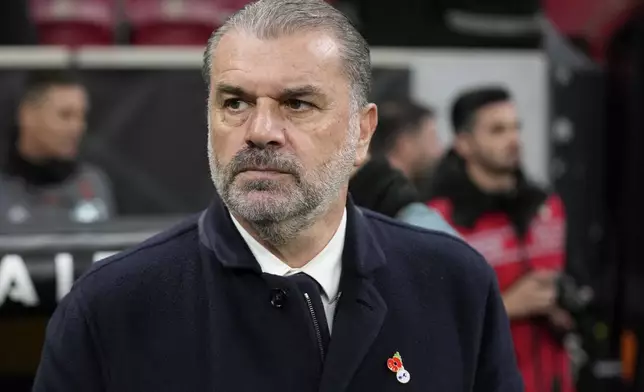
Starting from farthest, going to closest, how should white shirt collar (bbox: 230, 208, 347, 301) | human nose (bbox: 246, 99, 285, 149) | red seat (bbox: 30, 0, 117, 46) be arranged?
red seat (bbox: 30, 0, 117, 46) < white shirt collar (bbox: 230, 208, 347, 301) < human nose (bbox: 246, 99, 285, 149)

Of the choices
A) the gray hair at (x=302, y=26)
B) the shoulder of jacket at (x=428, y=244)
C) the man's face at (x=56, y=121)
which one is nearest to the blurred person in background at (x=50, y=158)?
the man's face at (x=56, y=121)

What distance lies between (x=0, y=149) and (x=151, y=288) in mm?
3151

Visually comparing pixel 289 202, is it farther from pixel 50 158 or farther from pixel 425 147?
pixel 50 158

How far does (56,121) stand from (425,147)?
1.34 m

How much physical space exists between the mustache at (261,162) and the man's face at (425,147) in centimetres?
208

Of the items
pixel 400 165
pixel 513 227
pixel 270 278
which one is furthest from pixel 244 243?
pixel 513 227

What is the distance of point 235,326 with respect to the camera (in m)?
1.56

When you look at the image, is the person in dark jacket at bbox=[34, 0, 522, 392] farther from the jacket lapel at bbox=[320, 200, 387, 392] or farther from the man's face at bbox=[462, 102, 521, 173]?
the man's face at bbox=[462, 102, 521, 173]

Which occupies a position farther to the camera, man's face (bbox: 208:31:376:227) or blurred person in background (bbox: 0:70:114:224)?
blurred person in background (bbox: 0:70:114:224)

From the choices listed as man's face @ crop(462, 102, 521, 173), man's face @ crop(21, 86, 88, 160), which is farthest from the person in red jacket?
man's face @ crop(21, 86, 88, 160)

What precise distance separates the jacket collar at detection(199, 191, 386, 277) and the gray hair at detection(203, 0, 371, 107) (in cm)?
Result: 19

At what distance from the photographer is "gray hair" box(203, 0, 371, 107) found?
1526 millimetres

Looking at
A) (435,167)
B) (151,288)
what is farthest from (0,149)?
(151,288)

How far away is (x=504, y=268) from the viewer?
11.3 feet
